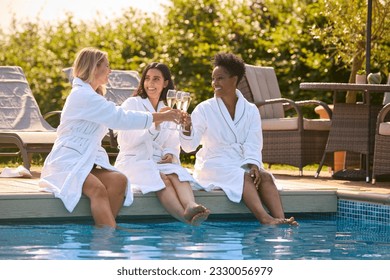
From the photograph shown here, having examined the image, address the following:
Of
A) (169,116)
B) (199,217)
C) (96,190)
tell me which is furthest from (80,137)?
(199,217)

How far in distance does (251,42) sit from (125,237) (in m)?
7.19

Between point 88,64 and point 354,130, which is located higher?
point 88,64

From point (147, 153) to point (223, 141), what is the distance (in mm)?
515

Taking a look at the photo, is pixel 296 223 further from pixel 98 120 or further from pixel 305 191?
pixel 98 120

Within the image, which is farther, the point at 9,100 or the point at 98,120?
the point at 9,100

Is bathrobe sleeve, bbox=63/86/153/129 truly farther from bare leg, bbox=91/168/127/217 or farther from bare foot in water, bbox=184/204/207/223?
bare foot in water, bbox=184/204/207/223

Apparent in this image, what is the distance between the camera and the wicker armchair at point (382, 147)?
25.0 feet

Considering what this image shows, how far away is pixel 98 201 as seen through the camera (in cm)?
571

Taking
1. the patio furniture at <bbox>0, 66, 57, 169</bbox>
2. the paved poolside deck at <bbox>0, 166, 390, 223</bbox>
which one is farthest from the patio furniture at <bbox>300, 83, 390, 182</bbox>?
the patio furniture at <bbox>0, 66, 57, 169</bbox>

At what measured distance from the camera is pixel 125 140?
6309 millimetres

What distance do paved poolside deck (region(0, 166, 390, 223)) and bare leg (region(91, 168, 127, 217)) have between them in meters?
0.15

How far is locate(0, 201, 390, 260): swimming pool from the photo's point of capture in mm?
4902

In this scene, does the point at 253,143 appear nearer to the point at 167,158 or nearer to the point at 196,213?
the point at 167,158
